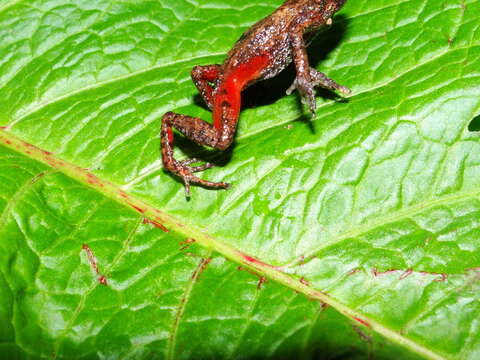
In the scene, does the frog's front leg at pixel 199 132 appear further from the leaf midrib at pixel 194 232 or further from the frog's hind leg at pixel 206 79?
the leaf midrib at pixel 194 232

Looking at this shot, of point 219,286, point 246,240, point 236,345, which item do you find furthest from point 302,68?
point 236,345

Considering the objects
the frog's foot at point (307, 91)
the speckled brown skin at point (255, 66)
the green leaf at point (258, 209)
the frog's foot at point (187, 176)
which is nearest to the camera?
the green leaf at point (258, 209)

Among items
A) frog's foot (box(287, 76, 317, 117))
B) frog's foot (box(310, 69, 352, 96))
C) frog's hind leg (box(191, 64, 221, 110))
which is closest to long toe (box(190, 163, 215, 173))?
frog's hind leg (box(191, 64, 221, 110))

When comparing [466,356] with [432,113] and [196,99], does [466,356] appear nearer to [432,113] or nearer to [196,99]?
[432,113]

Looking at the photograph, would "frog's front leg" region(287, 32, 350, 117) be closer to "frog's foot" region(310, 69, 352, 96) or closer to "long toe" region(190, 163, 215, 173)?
"frog's foot" region(310, 69, 352, 96)

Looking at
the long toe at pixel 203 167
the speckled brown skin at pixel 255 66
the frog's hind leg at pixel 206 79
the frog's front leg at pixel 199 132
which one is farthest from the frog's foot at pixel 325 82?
the long toe at pixel 203 167

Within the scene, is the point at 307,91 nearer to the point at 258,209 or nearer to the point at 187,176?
the point at 258,209

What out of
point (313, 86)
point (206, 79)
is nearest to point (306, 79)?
point (313, 86)
